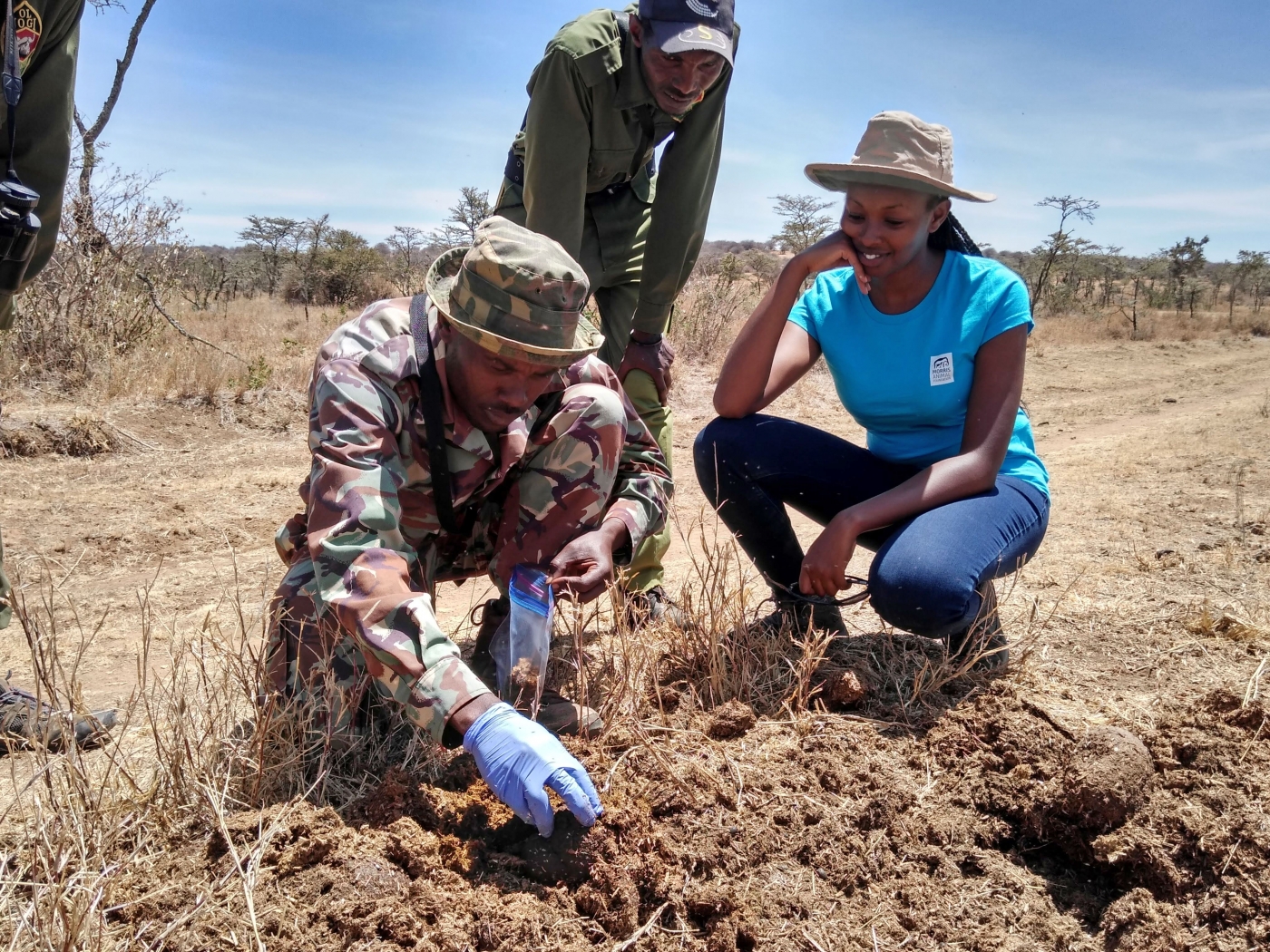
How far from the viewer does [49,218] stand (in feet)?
8.85

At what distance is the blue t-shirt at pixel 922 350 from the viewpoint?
8.48 ft

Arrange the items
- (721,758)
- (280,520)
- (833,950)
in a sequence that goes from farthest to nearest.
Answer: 1. (280,520)
2. (721,758)
3. (833,950)

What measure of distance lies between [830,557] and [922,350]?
2.18ft

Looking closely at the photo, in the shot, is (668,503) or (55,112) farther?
Result: (668,503)

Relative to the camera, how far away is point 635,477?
2734 mm

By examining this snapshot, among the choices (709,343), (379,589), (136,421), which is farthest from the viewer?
(709,343)

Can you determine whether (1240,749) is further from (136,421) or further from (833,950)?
(136,421)

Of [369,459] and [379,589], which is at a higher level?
[369,459]

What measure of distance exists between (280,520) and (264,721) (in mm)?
3097

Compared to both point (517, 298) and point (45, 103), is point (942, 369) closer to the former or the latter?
point (517, 298)

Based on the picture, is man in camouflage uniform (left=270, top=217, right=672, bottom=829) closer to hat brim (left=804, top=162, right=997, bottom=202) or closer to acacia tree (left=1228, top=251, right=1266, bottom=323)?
hat brim (left=804, top=162, right=997, bottom=202)

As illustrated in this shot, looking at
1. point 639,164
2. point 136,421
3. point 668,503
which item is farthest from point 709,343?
point 668,503

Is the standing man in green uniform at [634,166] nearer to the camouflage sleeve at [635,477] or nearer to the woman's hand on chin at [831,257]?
the camouflage sleeve at [635,477]

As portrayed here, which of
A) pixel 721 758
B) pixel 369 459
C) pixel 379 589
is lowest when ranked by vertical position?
pixel 721 758
